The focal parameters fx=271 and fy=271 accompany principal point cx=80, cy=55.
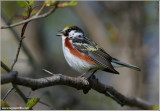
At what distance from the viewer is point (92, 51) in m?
4.95

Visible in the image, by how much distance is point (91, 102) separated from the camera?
7.54 metres

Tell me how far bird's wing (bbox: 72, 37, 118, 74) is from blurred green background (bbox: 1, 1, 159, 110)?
1793 millimetres

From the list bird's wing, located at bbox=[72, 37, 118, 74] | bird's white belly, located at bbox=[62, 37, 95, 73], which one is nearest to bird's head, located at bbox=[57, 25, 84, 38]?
bird's wing, located at bbox=[72, 37, 118, 74]

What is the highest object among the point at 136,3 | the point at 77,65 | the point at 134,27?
the point at 136,3

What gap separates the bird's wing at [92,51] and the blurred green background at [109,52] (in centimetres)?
179

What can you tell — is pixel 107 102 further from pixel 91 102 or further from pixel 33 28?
pixel 33 28

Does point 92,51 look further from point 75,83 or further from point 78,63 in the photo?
point 75,83

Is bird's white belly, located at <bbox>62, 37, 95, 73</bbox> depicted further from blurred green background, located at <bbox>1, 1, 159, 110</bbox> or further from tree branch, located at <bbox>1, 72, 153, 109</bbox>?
blurred green background, located at <bbox>1, 1, 159, 110</bbox>

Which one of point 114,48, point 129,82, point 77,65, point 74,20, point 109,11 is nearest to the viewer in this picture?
point 77,65

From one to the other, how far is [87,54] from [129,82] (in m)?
2.85

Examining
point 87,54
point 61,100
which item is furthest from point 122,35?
point 87,54

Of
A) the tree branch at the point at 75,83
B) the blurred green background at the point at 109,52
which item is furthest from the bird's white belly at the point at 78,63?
the blurred green background at the point at 109,52

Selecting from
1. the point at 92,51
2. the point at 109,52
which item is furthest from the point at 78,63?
the point at 109,52

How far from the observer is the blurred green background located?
269 inches
